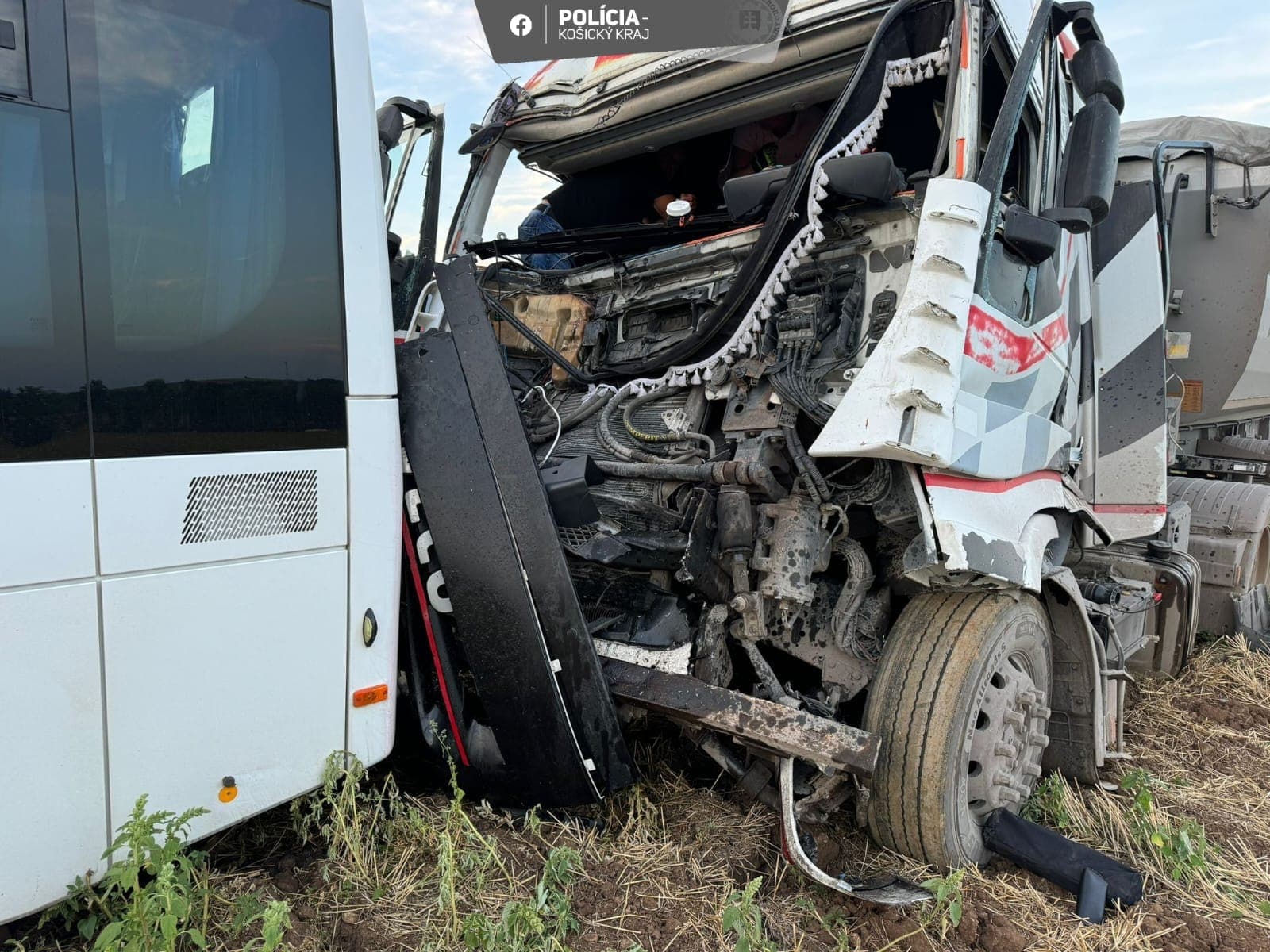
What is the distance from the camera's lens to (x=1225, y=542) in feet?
17.0

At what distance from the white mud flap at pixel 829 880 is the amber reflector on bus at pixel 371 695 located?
1.09 m

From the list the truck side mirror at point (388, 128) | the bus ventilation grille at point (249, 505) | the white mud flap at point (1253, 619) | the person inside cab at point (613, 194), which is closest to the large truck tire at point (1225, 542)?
the white mud flap at point (1253, 619)

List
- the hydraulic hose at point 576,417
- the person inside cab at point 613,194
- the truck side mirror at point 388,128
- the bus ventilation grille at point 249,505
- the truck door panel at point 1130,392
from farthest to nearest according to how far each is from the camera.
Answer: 1. the person inside cab at point 613,194
2. the truck door panel at point 1130,392
3. the hydraulic hose at point 576,417
4. the truck side mirror at point 388,128
5. the bus ventilation grille at point 249,505

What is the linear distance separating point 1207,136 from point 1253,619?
316 centimetres

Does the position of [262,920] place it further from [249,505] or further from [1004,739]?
[1004,739]

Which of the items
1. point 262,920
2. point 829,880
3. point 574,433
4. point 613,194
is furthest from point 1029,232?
point 262,920

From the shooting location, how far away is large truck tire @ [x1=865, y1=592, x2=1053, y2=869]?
2578 mm

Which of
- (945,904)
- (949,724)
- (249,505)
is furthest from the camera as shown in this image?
(949,724)

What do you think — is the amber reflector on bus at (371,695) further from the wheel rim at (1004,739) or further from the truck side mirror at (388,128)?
the truck side mirror at (388,128)

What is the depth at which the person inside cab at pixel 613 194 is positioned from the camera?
15.1ft

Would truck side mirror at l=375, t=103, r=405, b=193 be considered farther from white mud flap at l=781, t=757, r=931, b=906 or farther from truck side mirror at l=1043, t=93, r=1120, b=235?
white mud flap at l=781, t=757, r=931, b=906

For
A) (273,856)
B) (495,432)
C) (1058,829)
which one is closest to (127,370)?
(495,432)

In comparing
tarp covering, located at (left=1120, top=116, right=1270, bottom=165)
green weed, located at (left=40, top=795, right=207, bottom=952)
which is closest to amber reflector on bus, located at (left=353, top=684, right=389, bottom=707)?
green weed, located at (left=40, top=795, right=207, bottom=952)

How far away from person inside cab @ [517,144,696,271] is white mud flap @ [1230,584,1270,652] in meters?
4.10
